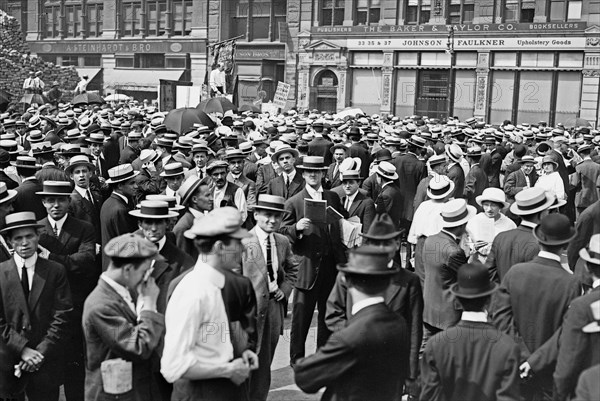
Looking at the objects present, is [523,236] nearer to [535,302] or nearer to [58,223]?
[535,302]

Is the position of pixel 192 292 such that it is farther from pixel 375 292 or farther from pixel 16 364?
pixel 16 364

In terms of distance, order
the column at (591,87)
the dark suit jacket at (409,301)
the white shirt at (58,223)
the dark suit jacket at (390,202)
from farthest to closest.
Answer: the column at (591,87) → the dark suit jacket at (390,202) → the white shirt at (58,223) → the dark suit jacket at (409,301)

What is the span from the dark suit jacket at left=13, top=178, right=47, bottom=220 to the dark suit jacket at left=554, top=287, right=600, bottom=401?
230 inches

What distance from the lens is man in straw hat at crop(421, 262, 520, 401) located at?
15.4 ft

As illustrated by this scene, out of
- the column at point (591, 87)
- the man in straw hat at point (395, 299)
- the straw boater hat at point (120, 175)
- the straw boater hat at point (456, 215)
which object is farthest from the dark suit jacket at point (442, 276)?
the column at point (591, 87)

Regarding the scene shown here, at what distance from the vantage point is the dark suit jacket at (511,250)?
658cm

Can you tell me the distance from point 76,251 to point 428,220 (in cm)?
364

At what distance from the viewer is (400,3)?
38031 millimetres

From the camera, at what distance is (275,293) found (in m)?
6.74

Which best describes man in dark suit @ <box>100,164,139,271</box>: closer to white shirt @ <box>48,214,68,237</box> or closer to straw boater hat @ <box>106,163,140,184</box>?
straw boater hat @ <box>106,163,140,184</box>

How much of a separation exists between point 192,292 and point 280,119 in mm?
16155

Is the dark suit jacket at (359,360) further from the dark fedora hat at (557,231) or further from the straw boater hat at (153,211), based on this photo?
the straw boater hat at (153,211)

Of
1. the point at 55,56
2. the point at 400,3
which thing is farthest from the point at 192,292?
the point at 55,56

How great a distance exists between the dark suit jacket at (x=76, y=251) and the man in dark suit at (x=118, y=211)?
0.42 m
